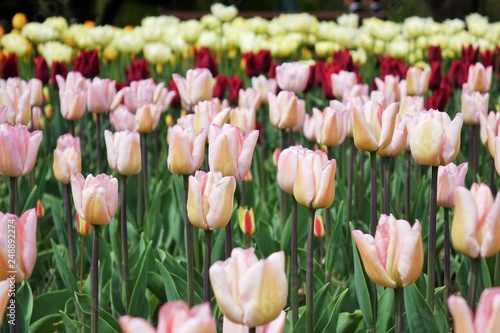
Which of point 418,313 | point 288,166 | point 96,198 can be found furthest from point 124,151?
point 418,313

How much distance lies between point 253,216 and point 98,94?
3.47 ft

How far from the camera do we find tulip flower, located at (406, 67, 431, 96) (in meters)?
3.77

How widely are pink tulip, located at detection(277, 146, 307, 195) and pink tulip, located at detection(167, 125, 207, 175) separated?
28 cm

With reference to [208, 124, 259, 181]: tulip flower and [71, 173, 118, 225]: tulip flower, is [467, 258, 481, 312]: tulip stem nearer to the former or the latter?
[208, 124, 259, 181]: tulip flower

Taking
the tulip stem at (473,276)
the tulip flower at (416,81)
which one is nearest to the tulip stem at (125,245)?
the tulip stem at (473,276)

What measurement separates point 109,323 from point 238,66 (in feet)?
15.5

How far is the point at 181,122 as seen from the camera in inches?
104

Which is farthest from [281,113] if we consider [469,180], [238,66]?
[238,66]

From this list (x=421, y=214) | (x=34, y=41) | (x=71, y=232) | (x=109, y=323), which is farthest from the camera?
(x=34, y=41)

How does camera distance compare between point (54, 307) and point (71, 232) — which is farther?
point (71, 232)

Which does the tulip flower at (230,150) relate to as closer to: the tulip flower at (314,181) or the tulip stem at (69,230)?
the tulip flower at (314,181)

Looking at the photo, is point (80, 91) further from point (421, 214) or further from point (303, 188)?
point (303, 188)

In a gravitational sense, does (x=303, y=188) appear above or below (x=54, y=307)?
above

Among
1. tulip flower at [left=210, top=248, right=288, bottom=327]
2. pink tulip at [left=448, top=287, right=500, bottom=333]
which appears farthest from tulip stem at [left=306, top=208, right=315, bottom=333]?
pink tulip at [left=448, top=287, right=500, bottom=333]
